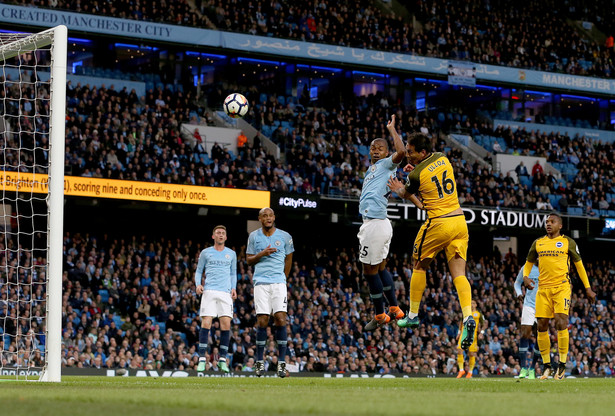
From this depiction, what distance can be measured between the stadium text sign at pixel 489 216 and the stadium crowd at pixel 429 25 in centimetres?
989

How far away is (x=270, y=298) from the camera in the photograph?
14961 millimetres

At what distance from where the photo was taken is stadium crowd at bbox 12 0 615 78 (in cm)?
3712

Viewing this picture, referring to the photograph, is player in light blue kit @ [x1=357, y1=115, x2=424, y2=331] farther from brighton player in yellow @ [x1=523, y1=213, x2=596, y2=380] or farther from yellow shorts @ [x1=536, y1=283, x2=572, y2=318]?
yellow shorts @ [x1=536, y1=283, x2=572, y2=318]

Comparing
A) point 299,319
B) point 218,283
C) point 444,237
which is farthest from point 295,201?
point 444,237

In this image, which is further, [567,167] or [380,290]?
[567,167]

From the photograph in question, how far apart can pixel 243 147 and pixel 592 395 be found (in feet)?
82.8

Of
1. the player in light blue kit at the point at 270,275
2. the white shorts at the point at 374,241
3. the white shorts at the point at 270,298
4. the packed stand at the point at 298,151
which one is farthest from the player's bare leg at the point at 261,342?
the packed stand at the point at 298,151

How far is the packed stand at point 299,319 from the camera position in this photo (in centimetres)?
2483

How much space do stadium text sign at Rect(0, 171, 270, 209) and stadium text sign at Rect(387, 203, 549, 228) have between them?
499 cm

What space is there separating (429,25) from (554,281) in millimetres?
30558

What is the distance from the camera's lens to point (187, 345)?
1045 inches

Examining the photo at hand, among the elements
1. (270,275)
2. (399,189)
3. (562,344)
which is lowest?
(562,344)

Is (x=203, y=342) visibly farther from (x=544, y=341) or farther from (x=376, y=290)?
(x=544, y=341)

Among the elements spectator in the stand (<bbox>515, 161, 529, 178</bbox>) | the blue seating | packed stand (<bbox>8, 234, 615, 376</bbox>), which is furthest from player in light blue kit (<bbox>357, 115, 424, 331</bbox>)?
spectator in the stand (<bbox>515, 161, 529, 178</bbox>)
